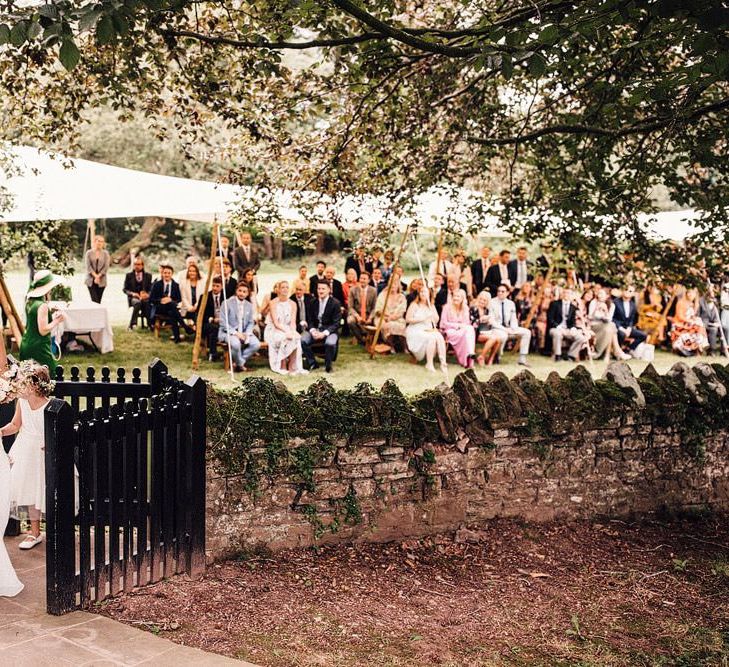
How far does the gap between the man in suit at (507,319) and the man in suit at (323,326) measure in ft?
10.1

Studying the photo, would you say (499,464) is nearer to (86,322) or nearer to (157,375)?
(157,375)

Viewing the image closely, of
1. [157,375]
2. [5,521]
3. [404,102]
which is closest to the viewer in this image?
[5,521]

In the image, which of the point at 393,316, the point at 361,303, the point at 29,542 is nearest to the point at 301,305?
the point at 361,303

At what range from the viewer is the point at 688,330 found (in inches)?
722

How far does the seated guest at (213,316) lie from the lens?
15227 mm

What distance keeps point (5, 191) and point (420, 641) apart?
10285mm

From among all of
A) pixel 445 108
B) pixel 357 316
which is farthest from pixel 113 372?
pixel 445 108

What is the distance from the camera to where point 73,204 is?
13.6m

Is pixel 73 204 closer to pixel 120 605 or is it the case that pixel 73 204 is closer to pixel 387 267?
pixel 387 267

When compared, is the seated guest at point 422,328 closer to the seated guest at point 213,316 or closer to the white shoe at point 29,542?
the seated guest at point 213,316

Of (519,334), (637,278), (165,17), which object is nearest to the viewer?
(165,17)

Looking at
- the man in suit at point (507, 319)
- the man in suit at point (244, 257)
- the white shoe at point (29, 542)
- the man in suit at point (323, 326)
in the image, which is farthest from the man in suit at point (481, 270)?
the white shoe at point (29, 542)

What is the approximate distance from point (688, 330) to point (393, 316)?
622 centimetres

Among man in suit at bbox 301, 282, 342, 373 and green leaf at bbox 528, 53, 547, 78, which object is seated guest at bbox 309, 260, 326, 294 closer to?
man in suit at bbox 301, 282, 342, 373
